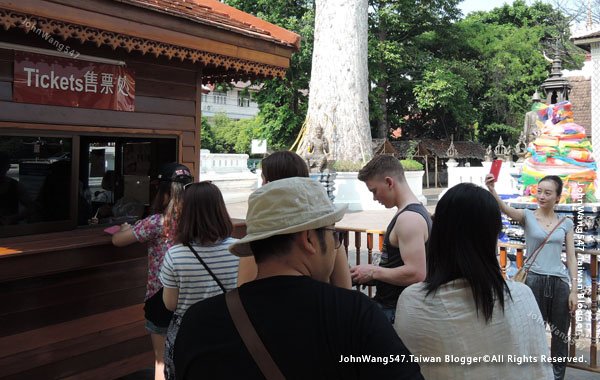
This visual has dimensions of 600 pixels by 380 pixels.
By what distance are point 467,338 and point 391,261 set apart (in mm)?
1177

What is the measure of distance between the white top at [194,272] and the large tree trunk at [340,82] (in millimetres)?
16328

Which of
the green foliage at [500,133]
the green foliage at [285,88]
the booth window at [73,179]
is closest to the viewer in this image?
the booth window at [73,179]

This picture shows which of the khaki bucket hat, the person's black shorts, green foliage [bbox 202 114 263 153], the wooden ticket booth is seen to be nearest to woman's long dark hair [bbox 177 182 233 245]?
the person's black shorts

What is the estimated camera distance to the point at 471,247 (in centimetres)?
191

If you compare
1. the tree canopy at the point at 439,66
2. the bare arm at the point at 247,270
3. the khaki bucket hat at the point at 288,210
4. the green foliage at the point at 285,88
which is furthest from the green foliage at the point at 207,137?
the khaki bucket hat at the point at 288,210

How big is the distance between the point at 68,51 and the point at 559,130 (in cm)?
698

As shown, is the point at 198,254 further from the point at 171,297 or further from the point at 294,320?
the point at 294,320

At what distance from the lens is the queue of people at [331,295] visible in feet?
4.32

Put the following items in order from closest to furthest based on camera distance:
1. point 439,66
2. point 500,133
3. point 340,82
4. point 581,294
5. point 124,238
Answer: point 124,238 < point 581,294 < point 340,82 < point 439,66 < point 500,133

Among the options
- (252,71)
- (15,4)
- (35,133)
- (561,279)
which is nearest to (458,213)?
(561,279)

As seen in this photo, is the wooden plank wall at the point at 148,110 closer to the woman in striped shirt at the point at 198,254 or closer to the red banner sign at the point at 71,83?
the red banner sign at the point at 71,83

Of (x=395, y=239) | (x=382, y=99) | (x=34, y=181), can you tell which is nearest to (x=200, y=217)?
(x=395, y=239)

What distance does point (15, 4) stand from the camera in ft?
11.7

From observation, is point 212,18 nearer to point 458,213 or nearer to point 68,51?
point 68,51
